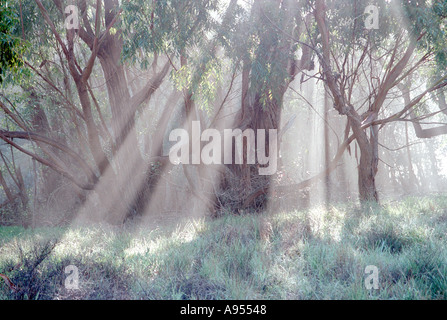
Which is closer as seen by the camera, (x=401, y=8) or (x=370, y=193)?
(x=401, y=8)

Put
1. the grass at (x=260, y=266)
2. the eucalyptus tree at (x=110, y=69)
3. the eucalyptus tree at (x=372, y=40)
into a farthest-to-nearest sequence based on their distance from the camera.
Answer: the eucalyptus tree at (x=110, y=69), the eucalyptus tree at (x=372, y=40), the grass at (x=260, y=266)

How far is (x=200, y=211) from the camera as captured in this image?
26.0ft

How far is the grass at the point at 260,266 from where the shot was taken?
8.32 ft

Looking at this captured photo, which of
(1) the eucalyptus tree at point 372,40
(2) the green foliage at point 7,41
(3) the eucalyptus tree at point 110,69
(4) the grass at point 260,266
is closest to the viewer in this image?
(4) the grass at point 260,266

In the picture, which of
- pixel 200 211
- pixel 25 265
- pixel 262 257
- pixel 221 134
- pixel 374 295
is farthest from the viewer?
pixel 221 134

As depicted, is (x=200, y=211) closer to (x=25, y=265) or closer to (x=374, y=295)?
(x=25, y=265)

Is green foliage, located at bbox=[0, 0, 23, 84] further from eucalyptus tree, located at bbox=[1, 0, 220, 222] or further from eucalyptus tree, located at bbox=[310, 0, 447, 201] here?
eucalyptus tree, located at bbox=[310, 0, 447, 201]

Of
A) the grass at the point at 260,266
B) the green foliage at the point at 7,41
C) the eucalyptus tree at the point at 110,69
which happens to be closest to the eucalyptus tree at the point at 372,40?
the eucalyptus tree at the point at 110,69

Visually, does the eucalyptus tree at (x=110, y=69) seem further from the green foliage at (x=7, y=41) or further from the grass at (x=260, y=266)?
the grass at (x=260, y=266)

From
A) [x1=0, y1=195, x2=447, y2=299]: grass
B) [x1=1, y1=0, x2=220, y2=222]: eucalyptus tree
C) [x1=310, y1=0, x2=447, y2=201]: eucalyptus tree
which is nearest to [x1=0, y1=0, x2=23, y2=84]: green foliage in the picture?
[x1=1, y1=0, x2=220, y2=222]: eucalyptus tree

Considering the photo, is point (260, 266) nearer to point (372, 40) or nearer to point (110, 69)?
point (372, 40)

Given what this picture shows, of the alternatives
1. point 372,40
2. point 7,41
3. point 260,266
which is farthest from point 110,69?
point 260,266
